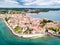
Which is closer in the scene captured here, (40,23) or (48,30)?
(48,30)

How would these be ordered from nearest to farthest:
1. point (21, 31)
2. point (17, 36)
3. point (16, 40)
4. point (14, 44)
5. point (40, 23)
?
point (14, 44), point (16, 40), point (17, 36), point (21, 31), point (40, 23)

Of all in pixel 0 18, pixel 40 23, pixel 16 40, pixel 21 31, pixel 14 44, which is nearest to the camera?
pixel 14 44

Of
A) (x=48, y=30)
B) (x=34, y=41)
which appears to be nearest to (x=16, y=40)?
(x=34, y=41)

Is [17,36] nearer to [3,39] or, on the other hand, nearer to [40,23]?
[3,39]

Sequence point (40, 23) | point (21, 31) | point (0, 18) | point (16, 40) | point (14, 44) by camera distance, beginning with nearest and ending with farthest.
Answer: point (14, 44)
point (16, 40)
point (21, 31)
point (40, 23)
point (0, 18)

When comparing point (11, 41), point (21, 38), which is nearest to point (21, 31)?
point (21, 38)

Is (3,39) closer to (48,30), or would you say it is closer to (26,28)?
(26,28)

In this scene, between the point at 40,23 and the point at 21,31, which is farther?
the point at 40,23

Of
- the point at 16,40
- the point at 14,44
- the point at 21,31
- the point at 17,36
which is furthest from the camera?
the point at 21,31
